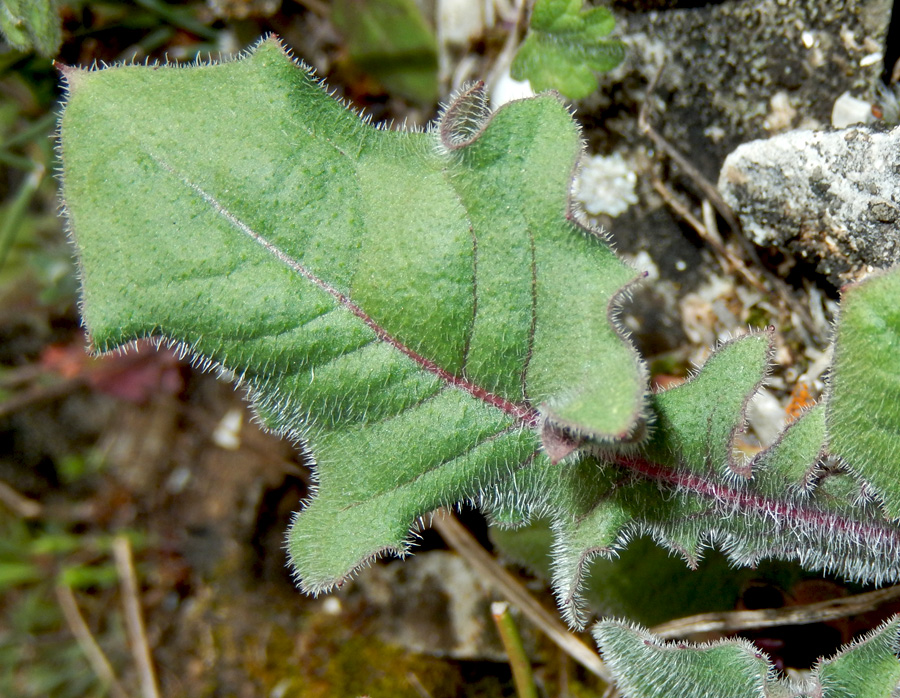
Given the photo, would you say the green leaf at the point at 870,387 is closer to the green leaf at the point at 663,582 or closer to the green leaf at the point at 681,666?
the green leaf at the point at 681,666

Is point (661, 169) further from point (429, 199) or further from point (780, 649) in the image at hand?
point (780, 649)

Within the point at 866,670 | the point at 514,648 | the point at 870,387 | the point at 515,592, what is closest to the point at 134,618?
the point at 515,592

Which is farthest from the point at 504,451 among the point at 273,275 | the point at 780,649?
the point at 780,649

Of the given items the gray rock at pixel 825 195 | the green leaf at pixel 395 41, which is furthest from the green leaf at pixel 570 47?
the green leaf at pixel 395 41

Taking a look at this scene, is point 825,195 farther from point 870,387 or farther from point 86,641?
point 86,641

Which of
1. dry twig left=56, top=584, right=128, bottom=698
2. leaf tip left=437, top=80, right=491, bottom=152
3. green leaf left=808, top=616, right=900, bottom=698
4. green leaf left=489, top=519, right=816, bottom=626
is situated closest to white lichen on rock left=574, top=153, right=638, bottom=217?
leaf tip left=437, top=80, right=491, bottom=152
